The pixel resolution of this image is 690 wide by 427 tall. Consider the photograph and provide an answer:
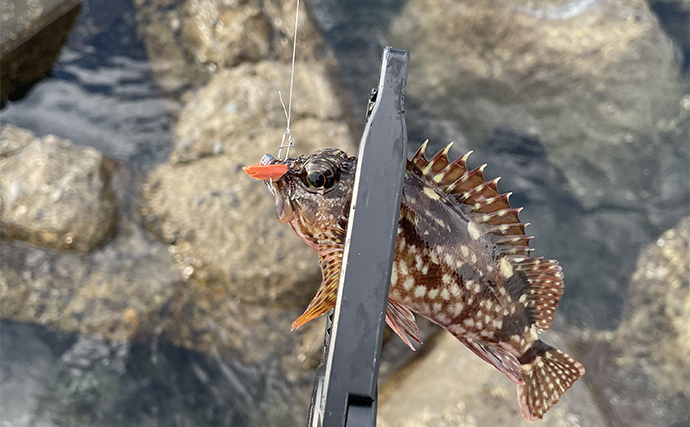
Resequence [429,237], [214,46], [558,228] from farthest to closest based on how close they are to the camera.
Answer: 1. [558,228]
2. [214,46]
3. [429,237]

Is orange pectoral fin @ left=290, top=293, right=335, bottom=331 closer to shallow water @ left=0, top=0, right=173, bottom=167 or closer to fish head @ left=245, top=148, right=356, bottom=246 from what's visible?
fish head @ left=245, top=148, right=356, bottom=246

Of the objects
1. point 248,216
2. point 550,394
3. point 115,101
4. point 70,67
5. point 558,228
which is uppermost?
point 70,67

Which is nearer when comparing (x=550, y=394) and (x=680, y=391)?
(x=550, y=394)

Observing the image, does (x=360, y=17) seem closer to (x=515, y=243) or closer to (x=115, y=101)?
(x=115, y=101)

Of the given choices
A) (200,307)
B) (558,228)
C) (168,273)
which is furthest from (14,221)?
(558,228)

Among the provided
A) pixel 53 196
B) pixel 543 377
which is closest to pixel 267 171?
pixel 543 377

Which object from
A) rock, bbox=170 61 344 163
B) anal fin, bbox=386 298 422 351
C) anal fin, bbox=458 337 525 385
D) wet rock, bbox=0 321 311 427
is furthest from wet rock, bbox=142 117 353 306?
anal fin, bbox=386 298 422 351

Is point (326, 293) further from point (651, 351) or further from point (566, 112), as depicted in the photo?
point (566, 112)
